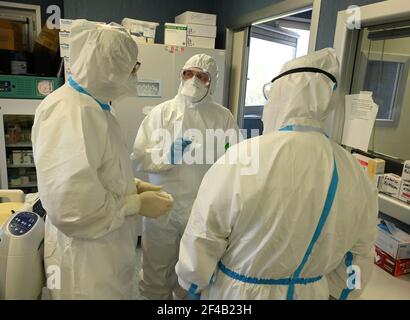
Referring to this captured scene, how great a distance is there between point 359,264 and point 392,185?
2.03ft

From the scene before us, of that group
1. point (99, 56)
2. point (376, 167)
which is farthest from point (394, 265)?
point (99, 56)

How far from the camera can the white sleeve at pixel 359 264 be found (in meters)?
1.04

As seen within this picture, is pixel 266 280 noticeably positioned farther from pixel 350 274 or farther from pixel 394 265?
pixel 394 265

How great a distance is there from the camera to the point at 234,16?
3.06m

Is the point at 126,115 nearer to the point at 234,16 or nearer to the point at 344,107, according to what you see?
the point at 234,16

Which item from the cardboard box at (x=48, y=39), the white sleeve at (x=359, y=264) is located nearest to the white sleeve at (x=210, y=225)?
the white sleeve at (x=359, y=264)

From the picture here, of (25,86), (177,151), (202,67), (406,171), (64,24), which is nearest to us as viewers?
(406,171)

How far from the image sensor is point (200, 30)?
2.85m

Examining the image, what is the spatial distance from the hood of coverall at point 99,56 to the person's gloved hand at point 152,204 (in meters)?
0.43

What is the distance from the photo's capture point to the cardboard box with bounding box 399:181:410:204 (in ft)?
4.83

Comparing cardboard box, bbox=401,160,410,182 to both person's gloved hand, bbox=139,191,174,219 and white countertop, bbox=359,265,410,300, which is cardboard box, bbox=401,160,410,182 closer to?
white countertop, bbox=359,265,410,300

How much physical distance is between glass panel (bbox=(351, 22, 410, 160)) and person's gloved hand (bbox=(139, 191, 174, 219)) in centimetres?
120
